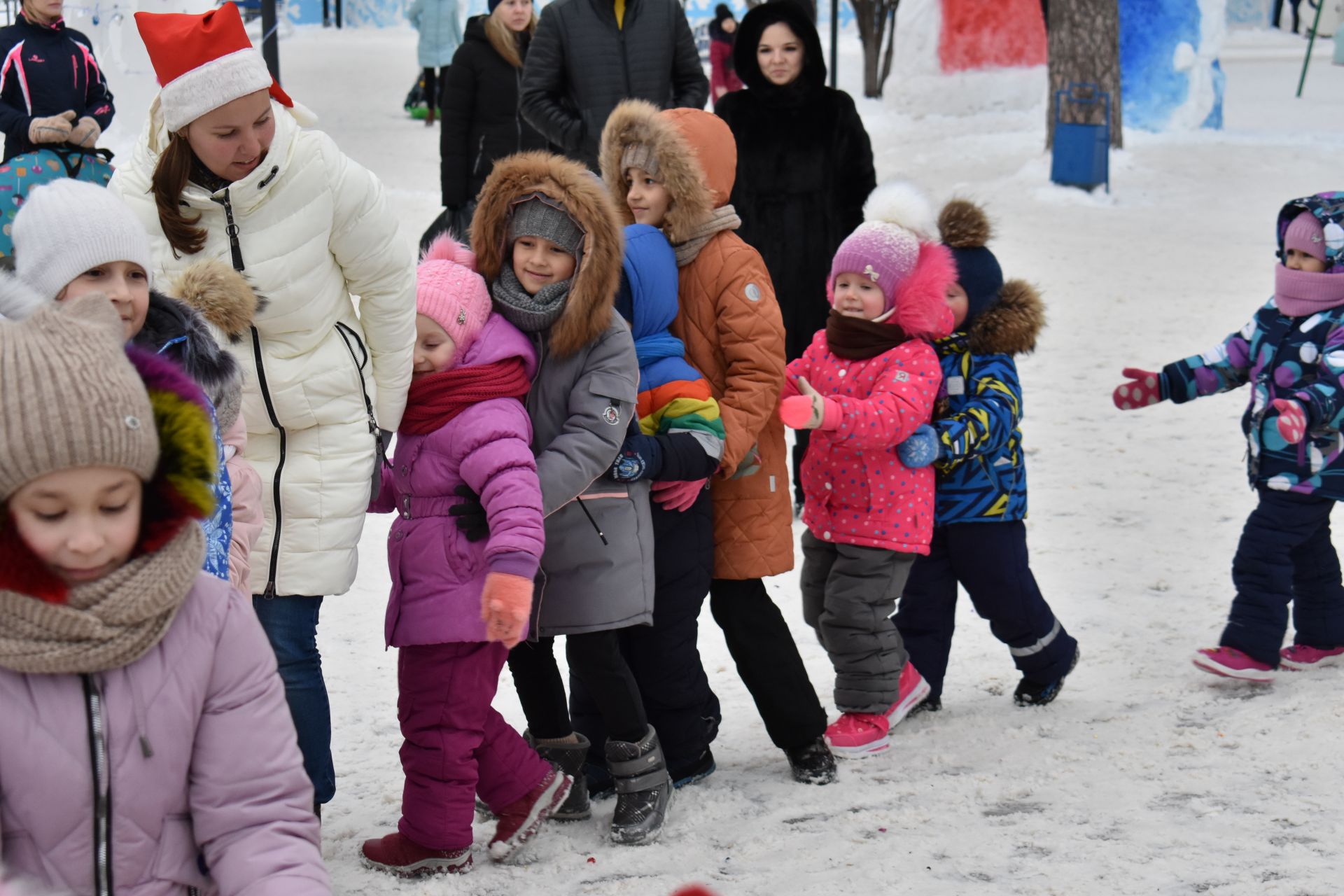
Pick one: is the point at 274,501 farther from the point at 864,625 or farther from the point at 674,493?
the point at 864,625

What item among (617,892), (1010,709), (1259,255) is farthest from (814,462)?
(1259,255)

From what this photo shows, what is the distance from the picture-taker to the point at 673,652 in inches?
140

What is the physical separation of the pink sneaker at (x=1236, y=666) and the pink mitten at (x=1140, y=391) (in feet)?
2.43

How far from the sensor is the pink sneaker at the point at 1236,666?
4.28 meters

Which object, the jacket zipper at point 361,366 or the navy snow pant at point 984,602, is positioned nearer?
the jacket zipper at point 361,366

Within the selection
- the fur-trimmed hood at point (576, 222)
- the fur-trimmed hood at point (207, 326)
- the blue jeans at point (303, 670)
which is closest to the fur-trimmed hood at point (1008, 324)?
the fur-trimmed hood at point (576, 222)

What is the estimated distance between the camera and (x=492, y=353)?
3125 millimetres

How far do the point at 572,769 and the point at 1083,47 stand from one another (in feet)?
34.9

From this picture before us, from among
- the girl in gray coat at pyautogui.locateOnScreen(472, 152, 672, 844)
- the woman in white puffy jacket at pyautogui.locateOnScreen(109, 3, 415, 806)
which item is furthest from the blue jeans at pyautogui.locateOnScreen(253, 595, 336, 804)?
the girl in gray coat at pyautogui.locateOnScreen(472, 152, 672, 844)

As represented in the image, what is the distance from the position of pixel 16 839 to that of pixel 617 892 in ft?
4.96

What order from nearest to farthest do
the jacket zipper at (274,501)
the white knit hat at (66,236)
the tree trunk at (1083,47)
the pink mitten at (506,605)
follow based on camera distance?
the white knit hat at (66,236), the pink mitten at (506,605), the jacket zipper at (274,501), the tree trunk at (1083,47)

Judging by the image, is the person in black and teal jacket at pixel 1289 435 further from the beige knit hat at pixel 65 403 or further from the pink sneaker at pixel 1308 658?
the beige knit hat at pixel 65 403

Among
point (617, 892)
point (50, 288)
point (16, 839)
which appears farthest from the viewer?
point (617, 892)

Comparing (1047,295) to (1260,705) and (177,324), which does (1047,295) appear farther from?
(177,324)
